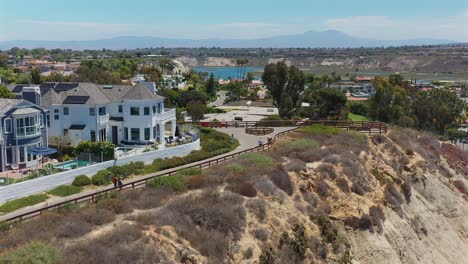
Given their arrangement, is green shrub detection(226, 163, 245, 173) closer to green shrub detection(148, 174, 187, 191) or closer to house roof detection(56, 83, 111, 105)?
green shrub detection(148, 174, 187, 191)

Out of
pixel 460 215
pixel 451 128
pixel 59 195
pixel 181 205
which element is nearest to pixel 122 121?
pixel 59 195

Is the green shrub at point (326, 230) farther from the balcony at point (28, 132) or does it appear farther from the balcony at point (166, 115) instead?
the balcony at point (28, 132)

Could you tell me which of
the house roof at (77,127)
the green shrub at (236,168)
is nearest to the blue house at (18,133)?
the house roof at (77,127)

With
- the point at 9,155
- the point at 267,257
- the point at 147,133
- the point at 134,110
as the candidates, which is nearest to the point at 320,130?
the point at 147,133

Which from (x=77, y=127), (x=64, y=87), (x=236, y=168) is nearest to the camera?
(x=236, y=168)

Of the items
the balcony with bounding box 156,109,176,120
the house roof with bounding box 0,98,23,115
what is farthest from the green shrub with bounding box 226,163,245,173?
the house roof with bounding box 0,98,23,115

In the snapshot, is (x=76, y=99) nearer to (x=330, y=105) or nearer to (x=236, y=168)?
(x=236, y=168)

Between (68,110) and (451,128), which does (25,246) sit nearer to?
(68,110)
